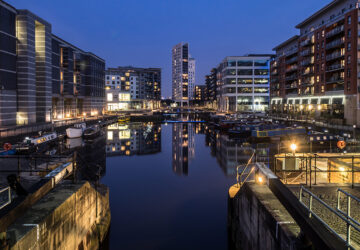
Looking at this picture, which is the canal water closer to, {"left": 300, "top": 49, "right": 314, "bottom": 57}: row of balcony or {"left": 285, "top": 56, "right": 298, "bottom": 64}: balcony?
{"left": 300, "top": 49, "right": 314, "bottom": 57}: row of balcony

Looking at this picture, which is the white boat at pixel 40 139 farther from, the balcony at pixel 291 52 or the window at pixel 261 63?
the window at pixel 261 63

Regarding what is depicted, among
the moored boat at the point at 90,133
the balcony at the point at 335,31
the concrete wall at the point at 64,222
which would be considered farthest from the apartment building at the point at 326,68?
the concrete wall at the point at 64,222

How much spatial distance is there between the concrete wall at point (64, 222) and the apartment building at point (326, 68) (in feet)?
209

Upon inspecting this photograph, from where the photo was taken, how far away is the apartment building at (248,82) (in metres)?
149

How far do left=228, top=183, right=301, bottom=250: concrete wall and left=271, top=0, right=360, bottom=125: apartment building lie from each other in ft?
194

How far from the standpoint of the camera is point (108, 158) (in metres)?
46.8

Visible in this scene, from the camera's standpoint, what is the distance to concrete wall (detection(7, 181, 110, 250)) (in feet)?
32.2

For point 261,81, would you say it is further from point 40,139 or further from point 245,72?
point 40,139

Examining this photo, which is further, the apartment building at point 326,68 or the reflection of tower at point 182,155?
the apartment building at point 326,68

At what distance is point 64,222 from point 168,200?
1552 centimetres

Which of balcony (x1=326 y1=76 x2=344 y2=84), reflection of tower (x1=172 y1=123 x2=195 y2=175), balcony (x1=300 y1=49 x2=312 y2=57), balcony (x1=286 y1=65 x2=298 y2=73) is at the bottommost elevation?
reflection of tower (x1=172 y1=123 x2=195 y2=175)

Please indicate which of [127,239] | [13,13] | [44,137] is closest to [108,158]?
[44,137]

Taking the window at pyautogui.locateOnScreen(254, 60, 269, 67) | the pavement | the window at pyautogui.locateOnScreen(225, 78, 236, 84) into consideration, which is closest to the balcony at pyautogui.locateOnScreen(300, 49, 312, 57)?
the window at pyautogui.locateOnScreen(254, 60, 269, 67)

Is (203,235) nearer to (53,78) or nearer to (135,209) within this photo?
(135,209)
